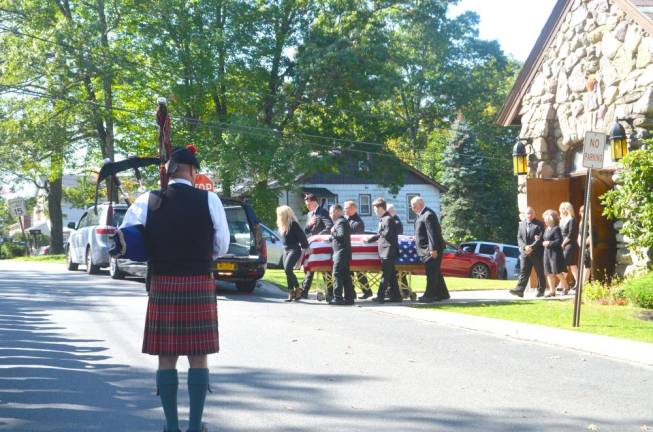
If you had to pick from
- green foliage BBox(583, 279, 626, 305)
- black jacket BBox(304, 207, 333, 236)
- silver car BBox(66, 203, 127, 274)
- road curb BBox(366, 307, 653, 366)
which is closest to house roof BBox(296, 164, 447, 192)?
silver car BBox(66, 203, 127, 274)

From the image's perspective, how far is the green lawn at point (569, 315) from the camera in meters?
11.3

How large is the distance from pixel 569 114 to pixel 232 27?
20.0 meters

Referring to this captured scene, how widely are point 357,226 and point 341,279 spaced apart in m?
1.63

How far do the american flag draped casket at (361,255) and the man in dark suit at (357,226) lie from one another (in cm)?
36

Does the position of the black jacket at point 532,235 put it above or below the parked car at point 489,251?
above

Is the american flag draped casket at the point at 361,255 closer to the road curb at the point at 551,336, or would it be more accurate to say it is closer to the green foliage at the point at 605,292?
the road curb at the point at 551,336

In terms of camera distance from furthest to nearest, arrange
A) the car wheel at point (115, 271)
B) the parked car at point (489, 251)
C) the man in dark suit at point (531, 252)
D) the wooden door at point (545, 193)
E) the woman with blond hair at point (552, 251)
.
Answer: the parked car at point (489, 251)
the car wheel at point (115, 271)
the wooden door at point (545, 193)
the man in dark suit at point (531, 252)
the woman with blond hair at point (552, 251)

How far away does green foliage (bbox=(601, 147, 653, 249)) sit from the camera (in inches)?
544

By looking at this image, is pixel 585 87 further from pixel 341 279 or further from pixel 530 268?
pixel 341 279

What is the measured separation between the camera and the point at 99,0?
36938 mm

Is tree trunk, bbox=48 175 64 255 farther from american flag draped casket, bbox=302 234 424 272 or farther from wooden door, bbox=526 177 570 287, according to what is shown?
wooden door, bbox=526 177 570 287

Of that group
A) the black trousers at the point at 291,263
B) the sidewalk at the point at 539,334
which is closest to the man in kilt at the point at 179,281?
the sidewalk at the point at 539,334

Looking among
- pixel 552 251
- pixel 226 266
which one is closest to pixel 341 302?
pixel 226 266

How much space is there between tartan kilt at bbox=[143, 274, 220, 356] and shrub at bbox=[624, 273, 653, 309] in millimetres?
9210
